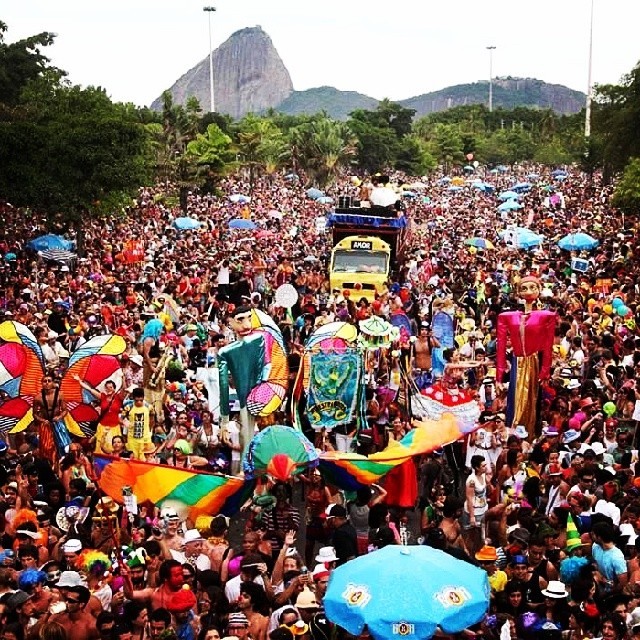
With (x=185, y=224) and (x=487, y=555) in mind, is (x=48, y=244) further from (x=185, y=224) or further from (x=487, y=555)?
(x=487, y=555)

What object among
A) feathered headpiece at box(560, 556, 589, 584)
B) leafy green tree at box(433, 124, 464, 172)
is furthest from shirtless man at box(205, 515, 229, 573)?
leafy green tree at box(433, 124, 464, 172)

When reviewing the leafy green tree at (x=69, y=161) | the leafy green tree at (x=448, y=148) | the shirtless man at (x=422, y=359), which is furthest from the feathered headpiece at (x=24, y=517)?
the leafy green tree at (x=448, y=148)

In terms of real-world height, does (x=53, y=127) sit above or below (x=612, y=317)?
above

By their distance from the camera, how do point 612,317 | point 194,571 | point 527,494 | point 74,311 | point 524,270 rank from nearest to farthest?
1. point 194,571
2. point 527,494
3. point 612,317
4. point 74,311
5. point 524,270

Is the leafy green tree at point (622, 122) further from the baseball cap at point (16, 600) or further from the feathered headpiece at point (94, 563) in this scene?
the baseball cap at point (16, 600)

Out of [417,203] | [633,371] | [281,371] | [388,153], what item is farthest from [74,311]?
[388,153]

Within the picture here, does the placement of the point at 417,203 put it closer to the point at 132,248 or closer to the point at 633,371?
the point at 132,248
